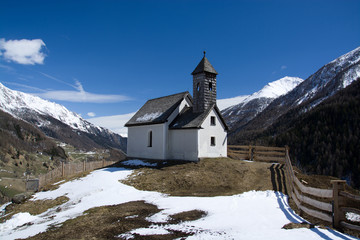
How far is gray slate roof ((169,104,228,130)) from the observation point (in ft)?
88.1

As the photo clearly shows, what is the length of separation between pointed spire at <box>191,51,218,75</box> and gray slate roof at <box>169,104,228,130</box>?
4.15m

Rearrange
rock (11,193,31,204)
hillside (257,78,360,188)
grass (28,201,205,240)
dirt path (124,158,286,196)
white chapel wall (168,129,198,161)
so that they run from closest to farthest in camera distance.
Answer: grass (28,201,205,240)
dirt path (124,158,286,196)
rock (11,193,31,204)
white chapel wall (168,129,198,161)
hillside (257,78,360,188)

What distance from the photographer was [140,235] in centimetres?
929

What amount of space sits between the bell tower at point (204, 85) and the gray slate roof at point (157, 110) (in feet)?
8.30

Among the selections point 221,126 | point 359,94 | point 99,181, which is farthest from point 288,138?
point 99,181

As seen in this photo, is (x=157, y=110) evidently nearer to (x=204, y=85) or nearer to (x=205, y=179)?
(x=204, y=85)

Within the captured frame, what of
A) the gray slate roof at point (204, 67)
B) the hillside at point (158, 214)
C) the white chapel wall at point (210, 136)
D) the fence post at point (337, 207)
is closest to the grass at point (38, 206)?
the hillside at point (158, 214)

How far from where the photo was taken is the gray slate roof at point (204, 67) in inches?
1153

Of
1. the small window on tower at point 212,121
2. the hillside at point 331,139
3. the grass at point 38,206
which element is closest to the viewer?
the grass at point 38,206

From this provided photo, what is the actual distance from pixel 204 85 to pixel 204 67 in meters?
2.07

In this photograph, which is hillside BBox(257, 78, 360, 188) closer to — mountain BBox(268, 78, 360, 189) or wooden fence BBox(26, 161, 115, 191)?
mountain BBox(268, 78, 360, 189)

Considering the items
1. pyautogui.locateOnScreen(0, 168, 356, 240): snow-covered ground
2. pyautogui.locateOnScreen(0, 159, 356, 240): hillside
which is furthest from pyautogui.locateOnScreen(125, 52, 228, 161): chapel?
pyautogui.locateOnScreen(0, 168, 356, 240): snow-covered ground

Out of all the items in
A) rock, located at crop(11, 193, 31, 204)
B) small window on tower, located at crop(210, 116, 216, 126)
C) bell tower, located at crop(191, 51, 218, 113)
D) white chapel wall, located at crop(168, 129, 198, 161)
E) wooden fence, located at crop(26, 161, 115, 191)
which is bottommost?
rock, located at crop(11, 193, 31, 204)

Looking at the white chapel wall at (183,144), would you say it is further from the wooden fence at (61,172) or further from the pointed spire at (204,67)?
the wooden fence at (61,172)
